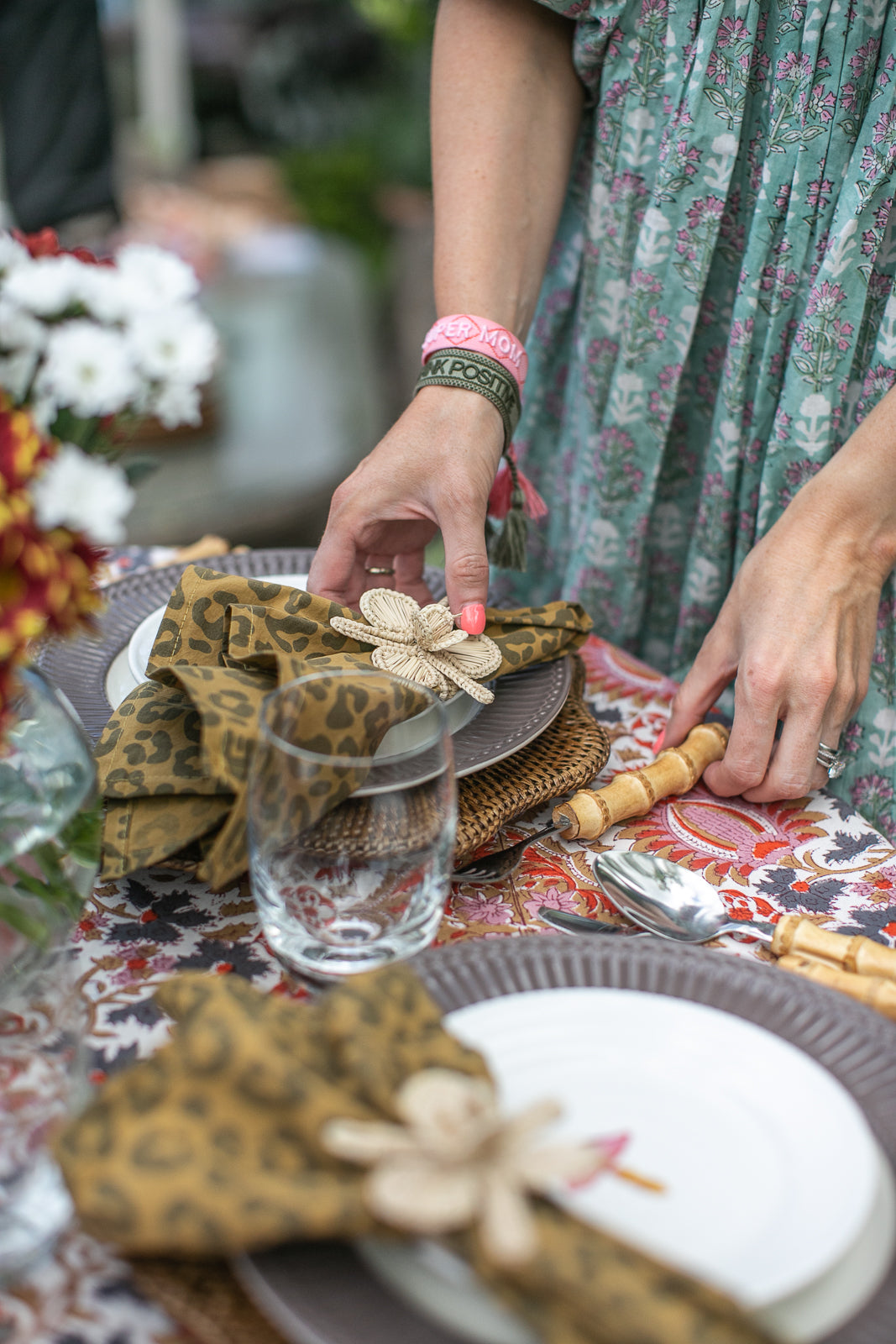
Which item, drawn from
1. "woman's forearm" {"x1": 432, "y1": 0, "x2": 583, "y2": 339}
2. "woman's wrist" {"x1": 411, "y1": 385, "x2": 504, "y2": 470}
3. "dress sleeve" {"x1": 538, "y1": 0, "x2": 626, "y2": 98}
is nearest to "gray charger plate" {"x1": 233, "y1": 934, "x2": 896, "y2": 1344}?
"woman's wrist" {"x1": 411, "y1": 385, "x2": 504, "y2": 470}

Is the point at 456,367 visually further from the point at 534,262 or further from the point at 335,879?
the point at 335,879

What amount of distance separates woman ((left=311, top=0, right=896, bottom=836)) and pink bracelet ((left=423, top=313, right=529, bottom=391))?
42mm

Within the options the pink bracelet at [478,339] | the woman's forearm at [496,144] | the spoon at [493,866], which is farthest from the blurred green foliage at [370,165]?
the spoon at [493,866]

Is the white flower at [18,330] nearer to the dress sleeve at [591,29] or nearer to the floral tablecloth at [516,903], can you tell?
the floral tablecloth at [516,903]

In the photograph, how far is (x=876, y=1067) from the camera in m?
0.41

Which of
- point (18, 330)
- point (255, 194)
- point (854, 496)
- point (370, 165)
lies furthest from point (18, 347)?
point (255, 194)

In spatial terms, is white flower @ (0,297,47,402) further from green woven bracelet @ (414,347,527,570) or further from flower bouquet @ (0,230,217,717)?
green woven bracelet @ (414,347,527,570)

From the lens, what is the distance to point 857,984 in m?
0.49

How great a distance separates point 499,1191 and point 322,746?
24cm

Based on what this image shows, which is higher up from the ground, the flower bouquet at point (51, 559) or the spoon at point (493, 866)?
the flower bouquet at point (51, 559)

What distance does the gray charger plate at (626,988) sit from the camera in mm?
324

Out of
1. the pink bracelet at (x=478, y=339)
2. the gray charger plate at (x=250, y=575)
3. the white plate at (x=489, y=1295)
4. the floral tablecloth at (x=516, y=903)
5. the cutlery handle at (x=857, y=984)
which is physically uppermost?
the pink bracelet at (x=478, y=339)

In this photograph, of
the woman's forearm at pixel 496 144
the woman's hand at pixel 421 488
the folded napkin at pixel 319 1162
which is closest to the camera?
the folded napkin at pixel 319 1162

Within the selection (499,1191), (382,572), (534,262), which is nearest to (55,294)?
(499,1191)
